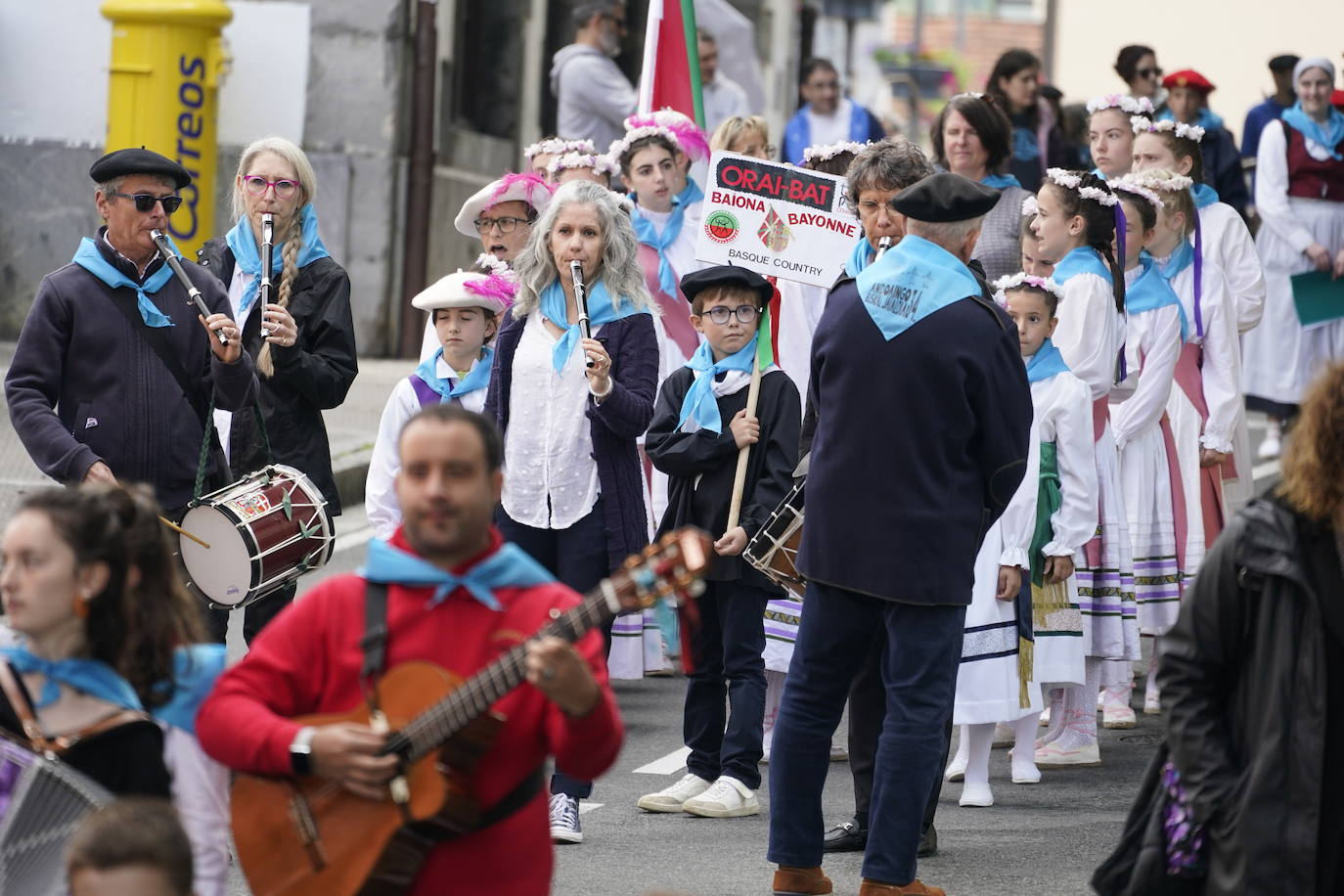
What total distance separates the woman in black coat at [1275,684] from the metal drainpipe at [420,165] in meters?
12.7

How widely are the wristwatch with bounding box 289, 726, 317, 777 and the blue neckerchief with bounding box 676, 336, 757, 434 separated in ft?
11.5

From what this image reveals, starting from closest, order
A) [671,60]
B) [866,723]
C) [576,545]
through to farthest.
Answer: [866,723] < [576,545] < [671,60]

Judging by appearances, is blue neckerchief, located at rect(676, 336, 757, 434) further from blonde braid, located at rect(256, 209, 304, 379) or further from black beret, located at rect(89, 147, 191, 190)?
black beret, located at rect(89, 147, 191, 190)

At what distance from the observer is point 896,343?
234 inches

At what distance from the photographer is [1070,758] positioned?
819 centimetres

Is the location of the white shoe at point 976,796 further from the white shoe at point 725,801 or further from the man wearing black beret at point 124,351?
the man wearing black beret at point 124,351

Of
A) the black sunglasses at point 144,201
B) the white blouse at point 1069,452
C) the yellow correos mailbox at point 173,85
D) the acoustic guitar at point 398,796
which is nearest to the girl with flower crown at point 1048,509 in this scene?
the white blouse at point 1069,452

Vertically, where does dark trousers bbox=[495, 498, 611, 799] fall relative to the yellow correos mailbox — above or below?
below

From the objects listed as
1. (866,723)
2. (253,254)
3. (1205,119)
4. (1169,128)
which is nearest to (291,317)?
(253,254)

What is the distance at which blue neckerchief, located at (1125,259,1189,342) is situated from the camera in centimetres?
907

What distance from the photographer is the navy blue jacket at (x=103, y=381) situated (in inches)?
259

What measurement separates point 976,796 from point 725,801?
87 centimetres

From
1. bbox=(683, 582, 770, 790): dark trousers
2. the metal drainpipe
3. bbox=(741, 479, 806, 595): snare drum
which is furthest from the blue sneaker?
the metal drainpipe

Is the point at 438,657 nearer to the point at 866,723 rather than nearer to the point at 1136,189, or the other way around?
the point at 866,723
